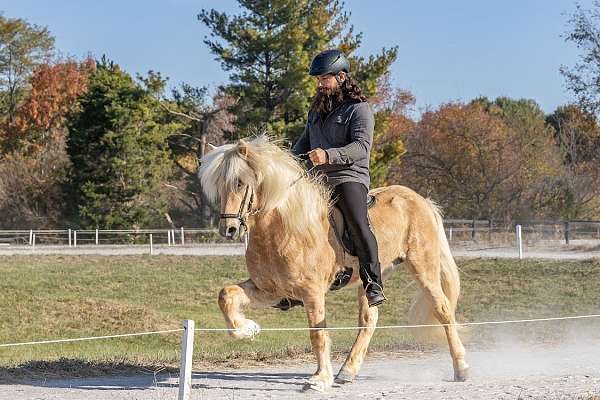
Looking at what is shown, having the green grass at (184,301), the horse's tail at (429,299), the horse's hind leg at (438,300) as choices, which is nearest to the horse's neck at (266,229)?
the horse's hind leg at (438,300)

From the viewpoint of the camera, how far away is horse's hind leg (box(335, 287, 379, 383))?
9016 millimetres

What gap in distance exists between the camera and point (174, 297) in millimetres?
26219

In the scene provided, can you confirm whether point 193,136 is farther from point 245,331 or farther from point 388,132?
point 245,331

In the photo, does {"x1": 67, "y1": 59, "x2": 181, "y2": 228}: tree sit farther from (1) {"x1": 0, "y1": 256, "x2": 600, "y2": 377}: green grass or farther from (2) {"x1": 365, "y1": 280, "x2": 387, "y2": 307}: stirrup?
(2) {"x1": 365, "y1": 280, "x2": 387, "y2": 307}: stirrup

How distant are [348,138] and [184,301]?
17840 millimetres

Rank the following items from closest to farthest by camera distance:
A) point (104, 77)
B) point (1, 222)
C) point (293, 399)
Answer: point (293, 399) < point (104, 77) < point (1, 222)

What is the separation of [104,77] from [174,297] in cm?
2442

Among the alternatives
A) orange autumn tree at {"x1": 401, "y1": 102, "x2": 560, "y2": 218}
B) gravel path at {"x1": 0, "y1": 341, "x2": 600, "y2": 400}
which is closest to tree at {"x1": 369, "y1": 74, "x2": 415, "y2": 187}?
orange autumn tree at {"x1": 401, "y1": 102, "x2": 560, "y2": 218}

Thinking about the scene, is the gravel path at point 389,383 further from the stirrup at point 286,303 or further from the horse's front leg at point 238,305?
the stirrup at point 286,303

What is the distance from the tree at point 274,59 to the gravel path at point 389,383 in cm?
3298

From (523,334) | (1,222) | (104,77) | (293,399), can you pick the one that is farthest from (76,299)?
(1,222)

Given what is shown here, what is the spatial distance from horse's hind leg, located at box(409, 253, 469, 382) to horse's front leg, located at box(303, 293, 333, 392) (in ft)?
5.53

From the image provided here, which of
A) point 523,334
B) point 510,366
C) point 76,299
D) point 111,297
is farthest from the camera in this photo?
point 111,297

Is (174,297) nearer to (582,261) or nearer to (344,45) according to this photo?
(582,261)
